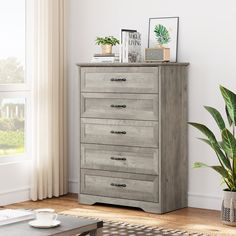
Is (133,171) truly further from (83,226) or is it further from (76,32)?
(83,226)

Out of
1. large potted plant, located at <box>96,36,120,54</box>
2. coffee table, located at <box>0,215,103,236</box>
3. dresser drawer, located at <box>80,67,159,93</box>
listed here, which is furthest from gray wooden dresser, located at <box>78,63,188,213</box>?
coffee table, located at <box>0,215,103,236</box>

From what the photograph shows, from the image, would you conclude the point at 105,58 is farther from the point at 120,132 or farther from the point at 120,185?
the point at 120,185

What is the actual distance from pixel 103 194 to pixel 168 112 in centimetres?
93

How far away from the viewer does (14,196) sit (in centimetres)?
579

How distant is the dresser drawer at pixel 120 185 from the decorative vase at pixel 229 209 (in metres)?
0.61

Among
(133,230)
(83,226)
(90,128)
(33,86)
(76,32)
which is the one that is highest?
(76,32)

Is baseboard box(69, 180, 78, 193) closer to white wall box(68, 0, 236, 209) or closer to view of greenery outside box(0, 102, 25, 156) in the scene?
view of greenery outside box(0, 102, 25, 156)

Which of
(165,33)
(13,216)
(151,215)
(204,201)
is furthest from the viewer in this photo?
(165,33)

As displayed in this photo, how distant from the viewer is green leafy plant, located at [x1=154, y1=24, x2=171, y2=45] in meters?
5.65

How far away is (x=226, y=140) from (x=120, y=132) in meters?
1.04

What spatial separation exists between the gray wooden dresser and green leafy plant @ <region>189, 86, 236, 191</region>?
1.41 ft

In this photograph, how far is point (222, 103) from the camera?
5.42 metres

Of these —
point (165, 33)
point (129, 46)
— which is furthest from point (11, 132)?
point (165, 33)

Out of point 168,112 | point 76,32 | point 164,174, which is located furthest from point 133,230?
point 76,32
